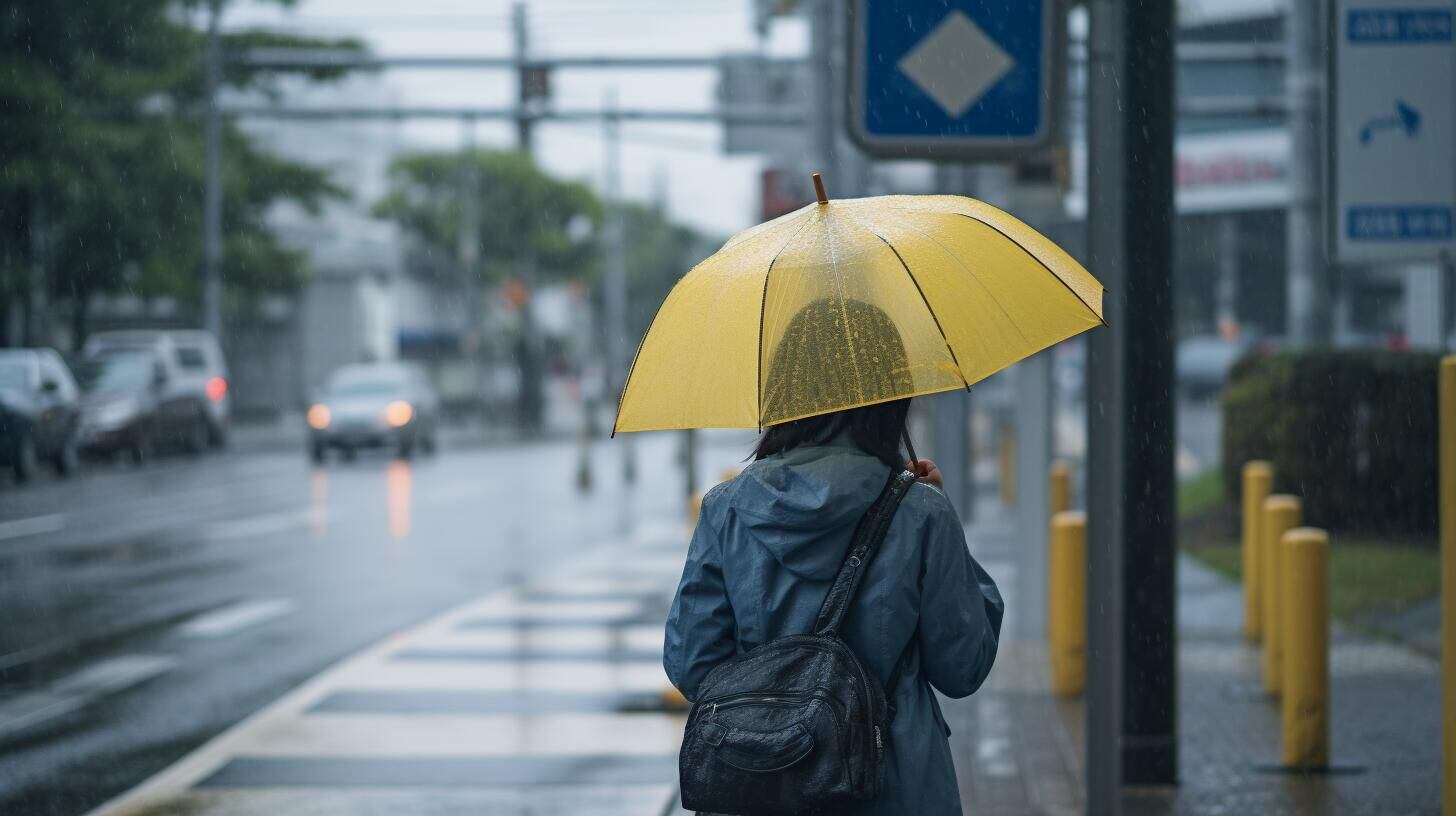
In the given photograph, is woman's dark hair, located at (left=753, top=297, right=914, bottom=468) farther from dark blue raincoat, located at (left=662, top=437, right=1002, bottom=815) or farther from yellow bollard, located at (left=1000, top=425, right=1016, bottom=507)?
yellow bollard, located at (left=1000, top=425, right=1016, bottom=507)

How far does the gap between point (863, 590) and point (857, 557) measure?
0.20ft

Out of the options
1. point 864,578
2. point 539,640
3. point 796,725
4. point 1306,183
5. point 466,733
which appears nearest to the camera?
point 796,725

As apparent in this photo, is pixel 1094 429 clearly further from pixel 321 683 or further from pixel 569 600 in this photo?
pixel 569 600

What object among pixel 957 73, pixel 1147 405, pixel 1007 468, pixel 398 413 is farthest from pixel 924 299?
pixel 398 413

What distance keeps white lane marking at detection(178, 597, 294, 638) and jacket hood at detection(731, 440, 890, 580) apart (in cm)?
783

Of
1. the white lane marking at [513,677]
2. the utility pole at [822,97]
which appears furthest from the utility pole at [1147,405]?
the utility pole at [822,97]

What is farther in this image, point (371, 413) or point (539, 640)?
point (371, 413)

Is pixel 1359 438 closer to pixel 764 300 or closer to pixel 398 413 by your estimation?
pixel 764 300

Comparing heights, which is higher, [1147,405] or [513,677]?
[1147,405]

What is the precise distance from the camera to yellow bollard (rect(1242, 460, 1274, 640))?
8.97 metres

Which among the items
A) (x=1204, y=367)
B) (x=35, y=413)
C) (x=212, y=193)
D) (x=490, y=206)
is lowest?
(x=1204, y=367)

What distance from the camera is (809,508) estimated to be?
2777mm

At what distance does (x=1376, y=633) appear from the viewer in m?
9.07

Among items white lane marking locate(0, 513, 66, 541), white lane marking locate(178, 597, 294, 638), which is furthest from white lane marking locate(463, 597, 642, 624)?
white lane marking locate(0, 513, 66, 541)
